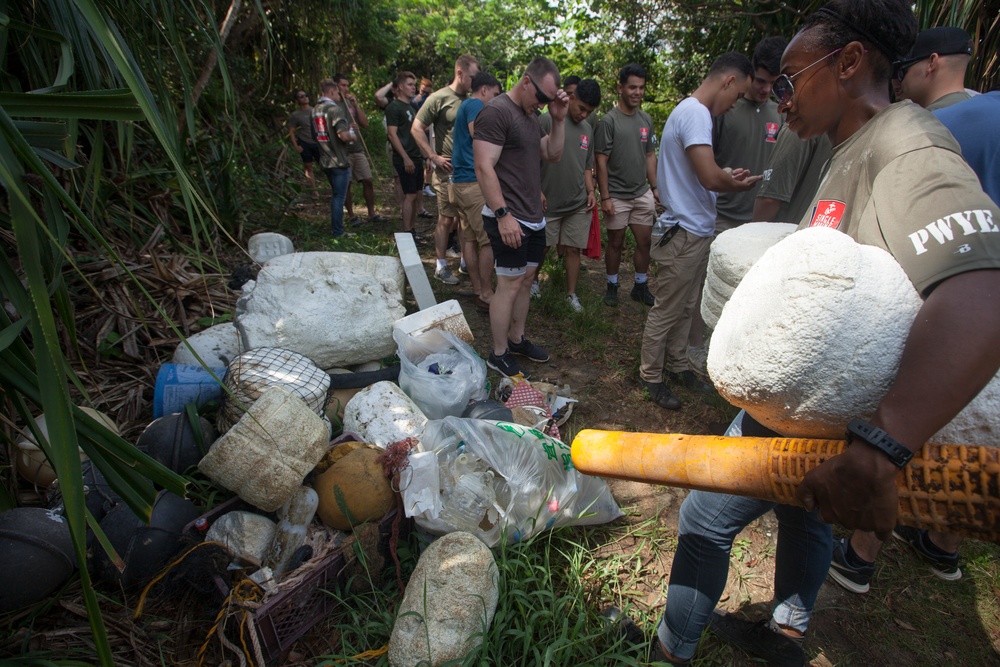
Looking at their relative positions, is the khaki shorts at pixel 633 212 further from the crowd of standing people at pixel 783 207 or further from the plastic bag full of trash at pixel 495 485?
the plastic bag full of trash at pixel 495 485

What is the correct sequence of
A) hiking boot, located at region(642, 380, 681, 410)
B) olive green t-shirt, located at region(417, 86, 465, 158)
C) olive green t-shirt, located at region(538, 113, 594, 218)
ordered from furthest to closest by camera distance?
olive green t-shirt, located at region(417, 86, 465, 158)
olive green t-shirt, located at region(538, 113, 594, 218)
hiking boot, located at region(642, 380, 681, 410)

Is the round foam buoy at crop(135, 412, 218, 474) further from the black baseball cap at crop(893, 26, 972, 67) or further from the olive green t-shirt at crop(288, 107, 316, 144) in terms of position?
the olive green t-shirt at crop(288, 107, 316, 144)

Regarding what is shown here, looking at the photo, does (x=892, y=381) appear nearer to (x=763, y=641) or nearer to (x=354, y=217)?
(x=763, y=641)

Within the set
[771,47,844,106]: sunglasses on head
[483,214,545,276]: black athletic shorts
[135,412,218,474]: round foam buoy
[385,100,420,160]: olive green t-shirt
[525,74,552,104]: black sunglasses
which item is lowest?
[135,412,218,474]: round foam buoy

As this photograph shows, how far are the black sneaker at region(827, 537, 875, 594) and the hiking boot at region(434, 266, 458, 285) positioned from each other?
12.2ft

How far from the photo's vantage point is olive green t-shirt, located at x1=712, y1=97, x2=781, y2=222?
3531 millimetres

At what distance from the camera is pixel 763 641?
1.95 metres

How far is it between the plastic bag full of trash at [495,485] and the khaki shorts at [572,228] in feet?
8.77

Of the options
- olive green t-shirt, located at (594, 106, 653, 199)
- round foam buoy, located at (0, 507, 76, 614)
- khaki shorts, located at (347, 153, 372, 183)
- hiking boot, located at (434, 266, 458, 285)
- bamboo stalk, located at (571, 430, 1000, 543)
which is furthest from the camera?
khaki shorts, located at (347, 153, 372, 183)

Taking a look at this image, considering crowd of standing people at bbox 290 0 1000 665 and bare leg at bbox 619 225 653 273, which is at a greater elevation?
crowd of standing people at bbox 290 0 1000 665

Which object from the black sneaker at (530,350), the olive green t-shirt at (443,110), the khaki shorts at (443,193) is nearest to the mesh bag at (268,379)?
the black sneaker at (530,350)

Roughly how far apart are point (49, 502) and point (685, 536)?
95.6 inches

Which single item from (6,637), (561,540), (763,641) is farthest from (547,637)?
(6,637)

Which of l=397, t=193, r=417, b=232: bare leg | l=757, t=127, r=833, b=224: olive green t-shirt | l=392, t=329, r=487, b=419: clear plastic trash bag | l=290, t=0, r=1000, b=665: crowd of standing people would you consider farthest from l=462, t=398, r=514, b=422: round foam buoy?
l=397, t=193, r=417, b=232: bare leg
